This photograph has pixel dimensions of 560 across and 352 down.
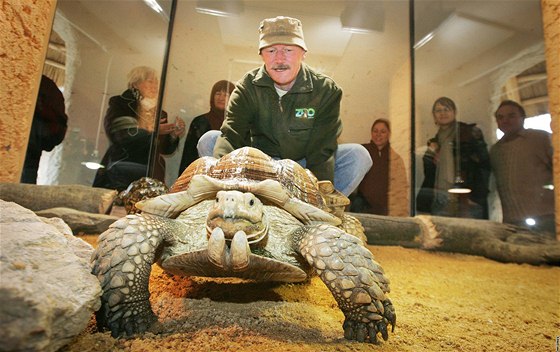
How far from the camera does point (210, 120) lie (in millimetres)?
5051

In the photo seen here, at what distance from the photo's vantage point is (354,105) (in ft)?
20.0

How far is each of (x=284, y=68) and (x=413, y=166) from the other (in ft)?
15.4

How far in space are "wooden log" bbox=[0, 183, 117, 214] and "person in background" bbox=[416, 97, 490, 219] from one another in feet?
20.7

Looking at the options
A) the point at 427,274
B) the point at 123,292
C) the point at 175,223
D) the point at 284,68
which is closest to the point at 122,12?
the point at 284,68

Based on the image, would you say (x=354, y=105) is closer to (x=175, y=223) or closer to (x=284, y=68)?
(x=284, y=68)

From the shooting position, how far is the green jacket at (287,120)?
11.7 feet

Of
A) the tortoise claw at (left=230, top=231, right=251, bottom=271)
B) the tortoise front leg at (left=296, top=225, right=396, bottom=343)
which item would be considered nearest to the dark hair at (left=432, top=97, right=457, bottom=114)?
the tortoise front leg at (left=296, top=225, right=396, bottom=343)

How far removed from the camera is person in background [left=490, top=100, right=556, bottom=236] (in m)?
6.04

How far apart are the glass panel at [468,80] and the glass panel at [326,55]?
0.53m

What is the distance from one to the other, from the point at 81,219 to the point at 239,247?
150 inches

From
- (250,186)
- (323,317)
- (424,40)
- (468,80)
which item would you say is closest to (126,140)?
(250,186)

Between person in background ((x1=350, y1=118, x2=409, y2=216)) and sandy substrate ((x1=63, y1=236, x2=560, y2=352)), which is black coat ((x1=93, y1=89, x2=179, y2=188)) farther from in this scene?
person in background ((x1=350, y1=118, x2=409, y2=216))

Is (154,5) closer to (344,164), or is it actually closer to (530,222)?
(344,164)

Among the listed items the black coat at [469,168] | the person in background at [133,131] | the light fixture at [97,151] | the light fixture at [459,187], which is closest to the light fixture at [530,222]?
A: the black coat at [469,168]
